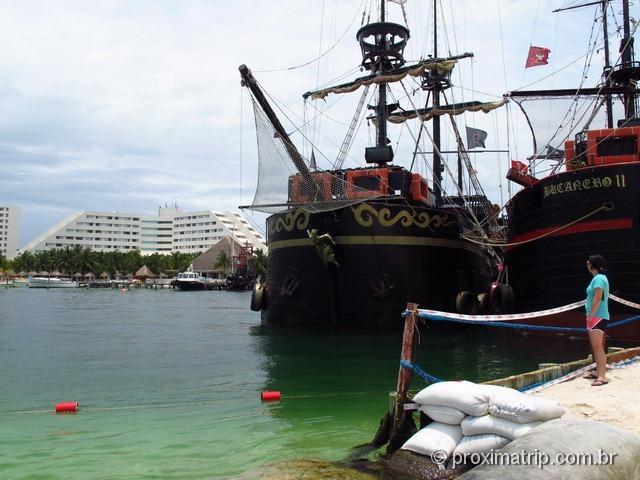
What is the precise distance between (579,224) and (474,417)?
40.1ft

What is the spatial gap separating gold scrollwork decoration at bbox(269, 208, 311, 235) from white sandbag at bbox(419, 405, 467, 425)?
48.2ft

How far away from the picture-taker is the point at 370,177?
20.8 meters

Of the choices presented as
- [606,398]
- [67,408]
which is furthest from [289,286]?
[606,398]

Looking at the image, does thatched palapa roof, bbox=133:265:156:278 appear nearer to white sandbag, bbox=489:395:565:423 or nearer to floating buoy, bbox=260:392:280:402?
floating buoy, bbox=260:392:280:402

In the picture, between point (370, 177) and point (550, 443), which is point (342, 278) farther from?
point (550, 443)

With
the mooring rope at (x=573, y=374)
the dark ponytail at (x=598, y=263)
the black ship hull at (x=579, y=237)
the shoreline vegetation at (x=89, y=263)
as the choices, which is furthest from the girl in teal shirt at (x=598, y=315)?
the shoreline vegetation at (x=89, y=263)

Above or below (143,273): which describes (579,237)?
above

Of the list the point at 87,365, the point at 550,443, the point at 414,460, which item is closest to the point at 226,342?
the point at 87,365

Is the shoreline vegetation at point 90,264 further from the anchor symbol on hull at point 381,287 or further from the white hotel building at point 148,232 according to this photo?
the anchor symbol on hull at point 381,287

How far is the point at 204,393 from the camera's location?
35.0ft

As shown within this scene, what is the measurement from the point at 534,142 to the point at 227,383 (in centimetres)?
1914

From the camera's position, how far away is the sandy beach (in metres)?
5.48

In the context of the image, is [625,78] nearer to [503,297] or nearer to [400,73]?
[400,73]

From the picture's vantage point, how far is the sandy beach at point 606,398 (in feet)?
18.0
